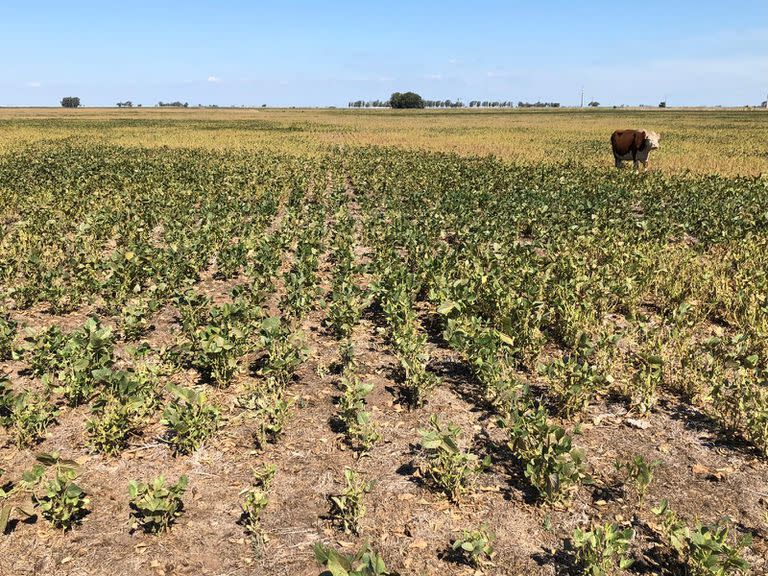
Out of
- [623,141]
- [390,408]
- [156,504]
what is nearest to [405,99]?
[623,141]

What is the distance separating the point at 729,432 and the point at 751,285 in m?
3.94

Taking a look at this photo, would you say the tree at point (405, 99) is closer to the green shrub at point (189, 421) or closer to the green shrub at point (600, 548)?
the green shrub at point (189, 421)

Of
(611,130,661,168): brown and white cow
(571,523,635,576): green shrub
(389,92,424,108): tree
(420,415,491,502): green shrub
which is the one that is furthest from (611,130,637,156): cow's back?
(389,92,424,108): tree

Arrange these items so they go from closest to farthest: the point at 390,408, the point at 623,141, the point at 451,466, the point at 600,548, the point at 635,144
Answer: the point at 600,548 → the point at 451,466 → the point at 390,408 → the point at 635,144 → the point at 623,141

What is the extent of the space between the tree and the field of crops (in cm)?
19178

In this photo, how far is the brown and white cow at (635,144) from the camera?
20.8m

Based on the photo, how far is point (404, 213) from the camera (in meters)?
13.7

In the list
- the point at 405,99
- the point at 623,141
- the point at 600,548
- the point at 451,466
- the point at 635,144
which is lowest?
the point at 600,548

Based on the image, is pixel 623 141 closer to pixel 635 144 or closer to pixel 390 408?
pixel 635 144

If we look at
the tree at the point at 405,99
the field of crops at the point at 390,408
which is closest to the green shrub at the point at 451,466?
the field of crops at the point at 390,408

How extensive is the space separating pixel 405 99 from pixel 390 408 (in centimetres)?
19888

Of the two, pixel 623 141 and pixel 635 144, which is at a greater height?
pixel 623 141

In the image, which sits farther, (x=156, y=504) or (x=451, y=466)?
(x=451, y=466)

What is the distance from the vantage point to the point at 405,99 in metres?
192
